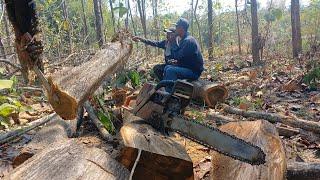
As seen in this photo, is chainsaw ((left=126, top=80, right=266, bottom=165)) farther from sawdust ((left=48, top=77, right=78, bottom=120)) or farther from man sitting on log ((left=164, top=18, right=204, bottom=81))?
man sitting on log ((left=164, top=18, right=204, bottom=81))

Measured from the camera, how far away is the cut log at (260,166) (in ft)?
8.82

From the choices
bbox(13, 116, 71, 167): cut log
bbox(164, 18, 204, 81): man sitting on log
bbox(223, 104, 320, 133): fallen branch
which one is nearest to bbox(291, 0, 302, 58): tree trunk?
bbox(164, 18, 204, 81): man sitting on log

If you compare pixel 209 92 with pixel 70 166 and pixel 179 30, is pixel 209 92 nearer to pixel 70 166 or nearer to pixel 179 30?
pixel 179 30

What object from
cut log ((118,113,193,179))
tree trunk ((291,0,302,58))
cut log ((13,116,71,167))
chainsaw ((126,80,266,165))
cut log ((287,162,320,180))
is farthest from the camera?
tree trunk ((291,0,302,58))

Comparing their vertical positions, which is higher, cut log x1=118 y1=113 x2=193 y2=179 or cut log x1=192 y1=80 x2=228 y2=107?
cut log x1=118 y1=113 x2=193 y2=179

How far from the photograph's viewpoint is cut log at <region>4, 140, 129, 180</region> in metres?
2.38

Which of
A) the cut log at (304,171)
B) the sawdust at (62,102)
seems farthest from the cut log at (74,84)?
the cut log at (304,171)

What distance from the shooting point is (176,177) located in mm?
2713

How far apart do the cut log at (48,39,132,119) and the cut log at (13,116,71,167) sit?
50 centimetres

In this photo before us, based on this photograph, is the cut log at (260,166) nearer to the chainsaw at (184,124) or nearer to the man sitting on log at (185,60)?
the chainsaw at (184,124)

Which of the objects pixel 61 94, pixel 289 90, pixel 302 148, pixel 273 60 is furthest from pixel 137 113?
pixel 273 60

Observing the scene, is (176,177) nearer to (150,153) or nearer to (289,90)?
(150,153)

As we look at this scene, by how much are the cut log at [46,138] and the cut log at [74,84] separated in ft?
1.65

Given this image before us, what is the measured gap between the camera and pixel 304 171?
2.93m
